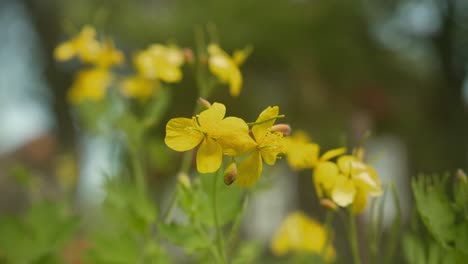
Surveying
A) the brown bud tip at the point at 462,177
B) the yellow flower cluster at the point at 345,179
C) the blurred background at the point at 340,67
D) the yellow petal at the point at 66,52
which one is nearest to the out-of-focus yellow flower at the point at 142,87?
the yellow petal at the point at 66,52

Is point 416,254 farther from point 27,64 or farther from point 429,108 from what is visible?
point 27,64

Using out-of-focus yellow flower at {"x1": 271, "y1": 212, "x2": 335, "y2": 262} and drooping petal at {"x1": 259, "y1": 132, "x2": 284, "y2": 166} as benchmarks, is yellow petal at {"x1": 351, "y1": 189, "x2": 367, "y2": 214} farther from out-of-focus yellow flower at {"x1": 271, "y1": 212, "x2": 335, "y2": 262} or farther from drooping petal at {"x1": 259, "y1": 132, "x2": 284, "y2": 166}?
out-of-focus yellow flower at {"x1": 271, "y1": 212, "x2": 335, "y2": 262}

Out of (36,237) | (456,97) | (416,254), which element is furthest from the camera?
(456,97)

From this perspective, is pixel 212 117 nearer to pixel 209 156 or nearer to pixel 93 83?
pixel 209 156

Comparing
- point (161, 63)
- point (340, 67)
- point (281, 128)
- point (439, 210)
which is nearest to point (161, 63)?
point (161, 63)

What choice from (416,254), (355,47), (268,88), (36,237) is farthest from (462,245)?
(268,88)

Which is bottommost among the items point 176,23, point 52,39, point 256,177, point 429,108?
point 429,108

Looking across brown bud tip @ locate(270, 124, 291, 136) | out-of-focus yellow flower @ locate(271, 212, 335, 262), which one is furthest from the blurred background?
brown bud tip @ locate(270, 124, 291, 136)
